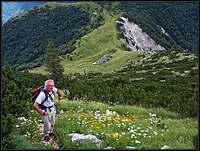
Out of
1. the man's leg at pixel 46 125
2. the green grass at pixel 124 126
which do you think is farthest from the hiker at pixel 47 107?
the green grass at pixel 124 126

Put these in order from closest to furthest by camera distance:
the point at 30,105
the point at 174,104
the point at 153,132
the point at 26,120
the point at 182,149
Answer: the point at 182,149
the point at 153,132
the point at 26,120
the point at 30,105
the point at 174,104

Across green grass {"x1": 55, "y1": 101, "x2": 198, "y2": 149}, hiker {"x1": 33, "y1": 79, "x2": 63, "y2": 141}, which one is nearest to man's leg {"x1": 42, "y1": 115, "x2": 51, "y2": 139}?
hiker {"x1": 33, "y1": 79, "x2": 63, "y2": 141}

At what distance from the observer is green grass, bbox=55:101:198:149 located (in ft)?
49.1

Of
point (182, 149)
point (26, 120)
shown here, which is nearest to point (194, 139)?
point (182, 149)

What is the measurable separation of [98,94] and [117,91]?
37.3 inches

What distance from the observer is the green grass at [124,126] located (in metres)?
15.0

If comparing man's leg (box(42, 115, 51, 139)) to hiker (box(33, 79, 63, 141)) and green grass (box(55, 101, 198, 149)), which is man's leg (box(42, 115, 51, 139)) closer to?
hiker (box(33, 79, 63, 141))

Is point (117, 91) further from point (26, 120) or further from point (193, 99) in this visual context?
point (26, 120)

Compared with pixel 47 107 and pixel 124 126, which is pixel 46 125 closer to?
pixel 47 107

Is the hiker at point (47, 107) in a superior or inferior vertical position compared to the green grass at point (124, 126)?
superior

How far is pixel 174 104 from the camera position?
20672 millimetres

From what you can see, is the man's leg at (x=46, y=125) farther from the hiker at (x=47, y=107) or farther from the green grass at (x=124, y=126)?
the green grass at (x=124, y=126)

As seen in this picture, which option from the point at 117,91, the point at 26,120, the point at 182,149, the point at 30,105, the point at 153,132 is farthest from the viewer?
the point at 117,91

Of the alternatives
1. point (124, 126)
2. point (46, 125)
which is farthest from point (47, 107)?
point (124, 126)
